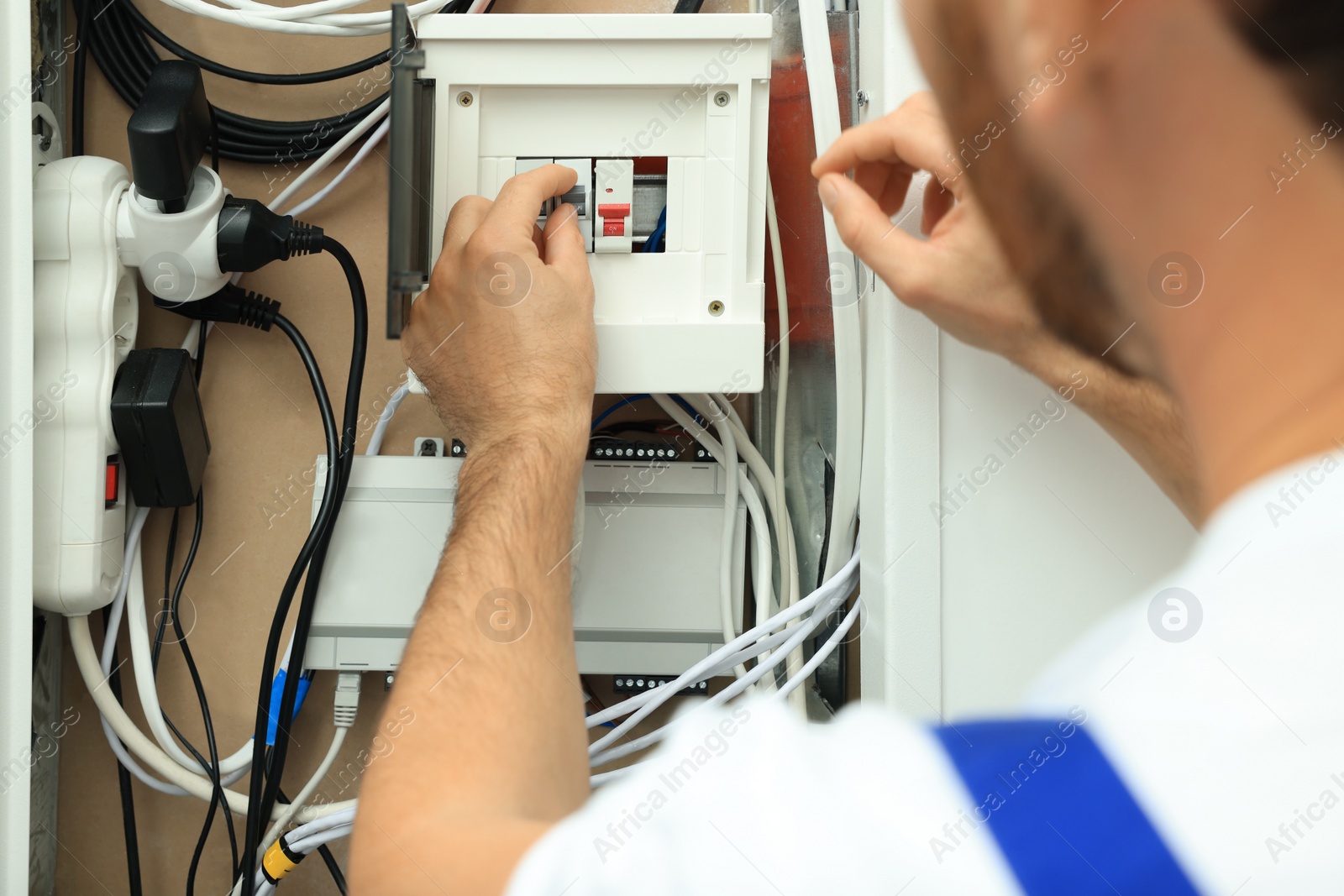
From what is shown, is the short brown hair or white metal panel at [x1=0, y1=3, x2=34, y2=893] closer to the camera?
the short brown hair

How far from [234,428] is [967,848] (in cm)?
77

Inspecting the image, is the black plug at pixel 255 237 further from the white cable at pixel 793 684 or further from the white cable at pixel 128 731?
the white cable at pixel 793 684

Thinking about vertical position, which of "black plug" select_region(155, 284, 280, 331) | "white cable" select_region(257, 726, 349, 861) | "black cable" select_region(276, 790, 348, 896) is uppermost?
"black plug" select_region(155, 284, 280, 331)

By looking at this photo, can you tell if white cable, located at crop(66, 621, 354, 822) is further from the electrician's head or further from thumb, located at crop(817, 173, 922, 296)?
the electrician's head

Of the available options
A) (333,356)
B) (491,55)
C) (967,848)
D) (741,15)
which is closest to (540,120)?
(491,55)

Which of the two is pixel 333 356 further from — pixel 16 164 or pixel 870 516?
pixel 870 516

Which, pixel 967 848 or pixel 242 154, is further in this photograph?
pixel 242 154

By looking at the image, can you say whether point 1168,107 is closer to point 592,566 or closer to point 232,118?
point 592,566

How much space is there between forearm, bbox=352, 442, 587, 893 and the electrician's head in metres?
0.37

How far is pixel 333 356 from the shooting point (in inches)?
33.2

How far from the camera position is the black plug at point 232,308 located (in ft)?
2.61

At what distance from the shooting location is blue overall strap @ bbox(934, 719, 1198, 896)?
0.31 meters

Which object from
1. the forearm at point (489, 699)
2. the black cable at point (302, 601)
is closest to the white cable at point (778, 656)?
the forearm at point (489, 699)

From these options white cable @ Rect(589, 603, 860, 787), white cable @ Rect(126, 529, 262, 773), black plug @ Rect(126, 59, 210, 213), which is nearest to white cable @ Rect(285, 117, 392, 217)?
black plug @ Rect(126, 59, 210, 213)
